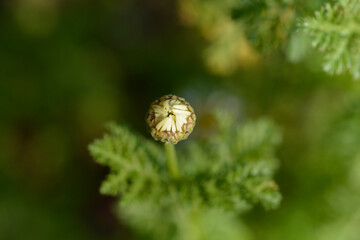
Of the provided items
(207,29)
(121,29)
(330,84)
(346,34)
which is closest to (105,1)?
(121,29)

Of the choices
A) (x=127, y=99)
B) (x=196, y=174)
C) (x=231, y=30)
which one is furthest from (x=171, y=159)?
(x=127, y=99)

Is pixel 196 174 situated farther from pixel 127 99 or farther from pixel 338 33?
pixel 127 99

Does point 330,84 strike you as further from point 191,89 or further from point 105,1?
point 105,1

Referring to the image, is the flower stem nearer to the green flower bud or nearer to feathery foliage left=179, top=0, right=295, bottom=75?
the green flower bud

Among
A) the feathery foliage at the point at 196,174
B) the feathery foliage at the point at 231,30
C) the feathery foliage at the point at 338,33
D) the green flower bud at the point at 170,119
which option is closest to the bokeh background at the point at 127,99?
the feathery foliage at the point at 231,30

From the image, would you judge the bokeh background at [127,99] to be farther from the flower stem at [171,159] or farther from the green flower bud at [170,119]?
the green flower bud at [170,119]

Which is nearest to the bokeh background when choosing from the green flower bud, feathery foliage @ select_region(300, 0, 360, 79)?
feathery foliage @ select_region(300, 0, 360, 79)
